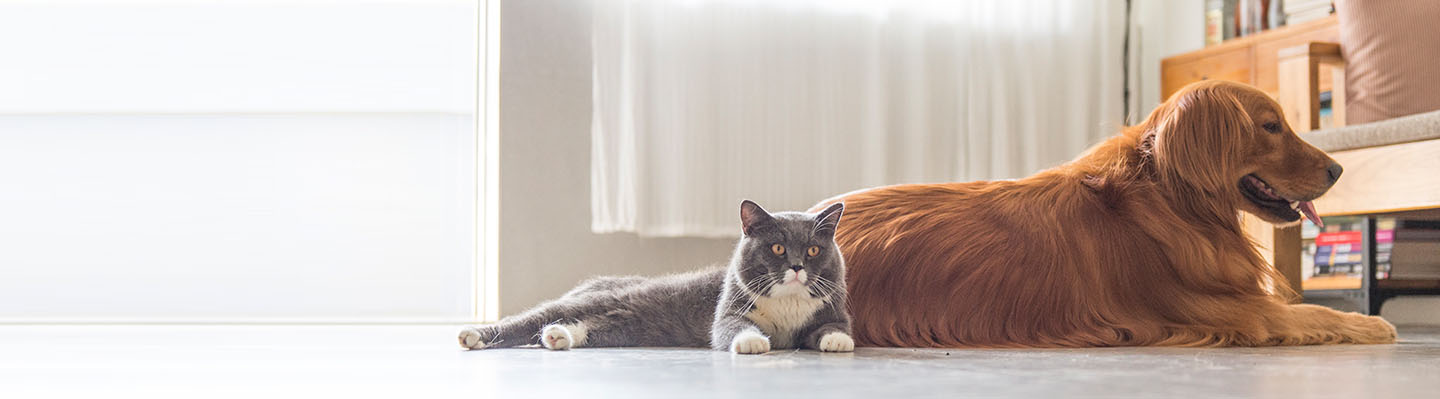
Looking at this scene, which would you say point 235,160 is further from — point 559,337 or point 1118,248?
point 1118,248

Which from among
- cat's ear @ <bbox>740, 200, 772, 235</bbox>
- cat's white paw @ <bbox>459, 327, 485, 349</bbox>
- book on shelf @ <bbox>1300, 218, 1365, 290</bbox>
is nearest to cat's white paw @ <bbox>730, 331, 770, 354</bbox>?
Result: cat's ear @ <bbox>740, 200, 772, 235</bbox>

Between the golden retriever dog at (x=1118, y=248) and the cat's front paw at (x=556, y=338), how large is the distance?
43cm

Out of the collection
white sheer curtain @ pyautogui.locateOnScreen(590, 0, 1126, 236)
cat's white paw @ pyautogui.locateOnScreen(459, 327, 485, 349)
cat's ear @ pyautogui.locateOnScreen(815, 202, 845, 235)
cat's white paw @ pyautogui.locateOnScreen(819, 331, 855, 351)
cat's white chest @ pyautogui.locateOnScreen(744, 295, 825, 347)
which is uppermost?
white sheer curtain @ pyautogui.locateOnScreen(590, 0, 1126, 236)

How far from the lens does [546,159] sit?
3219mm

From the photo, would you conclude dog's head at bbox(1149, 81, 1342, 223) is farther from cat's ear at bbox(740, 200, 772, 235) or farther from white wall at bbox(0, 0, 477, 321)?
white wall at bbox(0, 0, 477, 321)

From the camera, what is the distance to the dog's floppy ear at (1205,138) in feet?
5.62

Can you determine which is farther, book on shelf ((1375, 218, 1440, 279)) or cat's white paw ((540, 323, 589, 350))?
book on shelf ((1375, 218, 1440, 279))

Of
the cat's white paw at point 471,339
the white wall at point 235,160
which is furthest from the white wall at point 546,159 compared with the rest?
the cat's white paw at point 471,339

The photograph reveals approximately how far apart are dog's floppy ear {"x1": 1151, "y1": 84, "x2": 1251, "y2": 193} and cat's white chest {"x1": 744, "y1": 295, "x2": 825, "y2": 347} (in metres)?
0.61

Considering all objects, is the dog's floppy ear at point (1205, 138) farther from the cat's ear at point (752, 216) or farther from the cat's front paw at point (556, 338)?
the cat's front paw at point (556, 338)

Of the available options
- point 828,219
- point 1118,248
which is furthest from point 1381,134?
point 828,219

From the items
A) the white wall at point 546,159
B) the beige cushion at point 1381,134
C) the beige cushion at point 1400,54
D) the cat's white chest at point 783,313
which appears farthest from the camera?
the white wall at point 546,159

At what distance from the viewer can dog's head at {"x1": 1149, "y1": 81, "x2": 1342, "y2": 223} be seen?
1.72 meters

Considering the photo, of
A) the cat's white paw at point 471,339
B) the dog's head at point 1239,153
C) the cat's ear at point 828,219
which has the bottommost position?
the cat's white paw at point 471,339
